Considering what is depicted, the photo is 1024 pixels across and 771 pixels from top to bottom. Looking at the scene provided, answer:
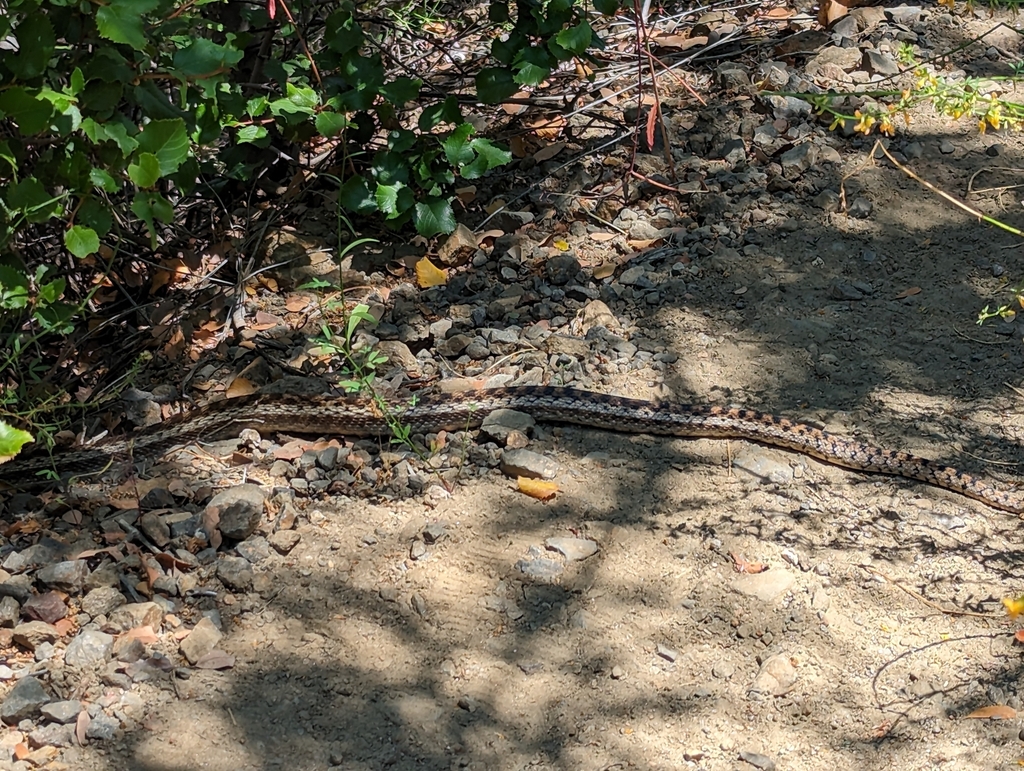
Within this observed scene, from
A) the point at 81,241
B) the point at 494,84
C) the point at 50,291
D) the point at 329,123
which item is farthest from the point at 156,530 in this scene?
the point at 494,84

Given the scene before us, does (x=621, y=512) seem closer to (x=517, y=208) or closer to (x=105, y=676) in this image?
(x=105, y=676)

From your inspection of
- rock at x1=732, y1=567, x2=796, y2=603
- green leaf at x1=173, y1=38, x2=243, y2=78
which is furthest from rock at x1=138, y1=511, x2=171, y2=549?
rock at x1=732, y1=567, x2=796, y2=603

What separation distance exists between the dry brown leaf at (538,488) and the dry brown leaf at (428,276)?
6.40 ft

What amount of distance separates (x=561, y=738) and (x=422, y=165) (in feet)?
12.1

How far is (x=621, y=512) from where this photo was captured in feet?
16.1

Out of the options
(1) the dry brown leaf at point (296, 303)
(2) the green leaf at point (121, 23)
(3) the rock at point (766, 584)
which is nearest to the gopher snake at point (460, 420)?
(3) the rock at point (766, 584)

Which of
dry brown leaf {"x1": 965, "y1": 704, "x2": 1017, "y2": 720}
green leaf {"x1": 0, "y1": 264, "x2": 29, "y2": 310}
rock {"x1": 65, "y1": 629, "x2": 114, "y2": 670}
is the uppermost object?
green leaf {"x1": 0, "y1": 264, "x2": 29, "y2": 310}

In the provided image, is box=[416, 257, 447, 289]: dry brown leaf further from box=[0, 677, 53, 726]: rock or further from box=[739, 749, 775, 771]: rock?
box=[739, 749, 775, 771]: rock

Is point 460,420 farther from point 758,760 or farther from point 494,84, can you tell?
point 758,760

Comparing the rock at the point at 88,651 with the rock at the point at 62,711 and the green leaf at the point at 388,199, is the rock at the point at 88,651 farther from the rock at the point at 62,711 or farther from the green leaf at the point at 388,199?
the green leaf at the point at 388,199

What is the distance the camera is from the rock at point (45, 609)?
4.25 meters

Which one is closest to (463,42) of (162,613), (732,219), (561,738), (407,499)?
(732,219)

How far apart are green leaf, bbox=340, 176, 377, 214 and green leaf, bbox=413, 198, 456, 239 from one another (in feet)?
0.92

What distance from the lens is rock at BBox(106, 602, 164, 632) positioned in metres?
4.24
